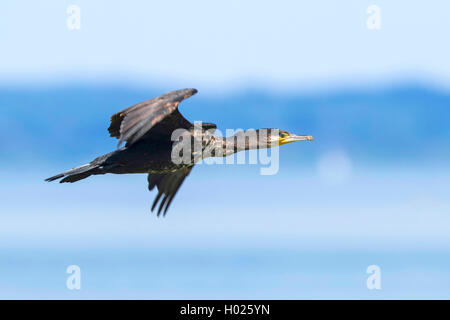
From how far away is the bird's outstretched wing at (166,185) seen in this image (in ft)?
53.5

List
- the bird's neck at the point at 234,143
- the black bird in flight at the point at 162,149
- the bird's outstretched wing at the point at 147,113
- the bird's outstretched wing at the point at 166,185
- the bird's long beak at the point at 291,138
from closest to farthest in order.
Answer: the bird's outstretched wing at the point at 147,113 < the black bird in flight at the point at 162,149 < the bird's neck at the point at 234,143 < the bird's long beak at the point at 291,138 < the bird's outstretched wing at the point at 166,185

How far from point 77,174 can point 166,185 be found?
2.68 metres

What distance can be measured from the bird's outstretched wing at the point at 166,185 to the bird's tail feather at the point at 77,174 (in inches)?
92.1

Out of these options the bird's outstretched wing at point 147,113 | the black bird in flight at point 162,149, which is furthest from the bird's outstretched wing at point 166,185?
the bird's outstretched wing at point 147,113

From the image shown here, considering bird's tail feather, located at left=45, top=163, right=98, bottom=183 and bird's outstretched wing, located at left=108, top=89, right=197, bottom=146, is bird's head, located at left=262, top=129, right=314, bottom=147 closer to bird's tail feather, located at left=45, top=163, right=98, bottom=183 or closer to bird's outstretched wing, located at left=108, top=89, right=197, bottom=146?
bird's outstretched wing, located at left=108, top=89, right=197, bottom=146

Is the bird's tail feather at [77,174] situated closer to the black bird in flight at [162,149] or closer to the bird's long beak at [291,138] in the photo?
the black bird in flight at [162,149]

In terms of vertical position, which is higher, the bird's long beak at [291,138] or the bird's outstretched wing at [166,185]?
the bird's long beak at [291,138]

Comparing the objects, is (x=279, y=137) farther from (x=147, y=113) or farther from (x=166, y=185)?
(x=147, y=113)

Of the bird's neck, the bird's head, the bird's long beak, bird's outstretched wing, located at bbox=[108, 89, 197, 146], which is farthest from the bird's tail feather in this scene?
the bird's long beak

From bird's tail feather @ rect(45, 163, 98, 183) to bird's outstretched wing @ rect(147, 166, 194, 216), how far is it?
234cm

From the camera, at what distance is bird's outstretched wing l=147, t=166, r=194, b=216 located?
16312mm

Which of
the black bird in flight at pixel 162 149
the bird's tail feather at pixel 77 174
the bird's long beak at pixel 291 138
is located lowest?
the bird's tail feather at pixel 77 174
